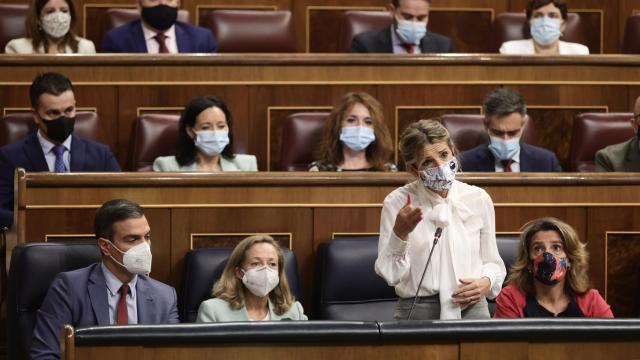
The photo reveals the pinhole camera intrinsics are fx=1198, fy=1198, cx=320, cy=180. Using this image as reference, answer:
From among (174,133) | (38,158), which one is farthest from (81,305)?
(174,133)

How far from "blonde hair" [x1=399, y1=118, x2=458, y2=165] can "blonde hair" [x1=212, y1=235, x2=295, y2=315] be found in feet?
1.00

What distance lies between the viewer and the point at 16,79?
267 centimetres

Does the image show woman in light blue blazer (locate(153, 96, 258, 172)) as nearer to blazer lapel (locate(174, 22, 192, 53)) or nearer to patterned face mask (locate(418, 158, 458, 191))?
blazer lapel (locate(174, 22, 192, 53))

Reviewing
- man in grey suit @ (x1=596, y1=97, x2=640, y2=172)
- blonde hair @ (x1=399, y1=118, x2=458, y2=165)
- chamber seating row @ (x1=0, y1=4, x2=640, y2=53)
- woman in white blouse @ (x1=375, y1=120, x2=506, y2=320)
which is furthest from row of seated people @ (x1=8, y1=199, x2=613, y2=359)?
chamber seating row @ (x1=0, y1=4, x2=640, y2=53)

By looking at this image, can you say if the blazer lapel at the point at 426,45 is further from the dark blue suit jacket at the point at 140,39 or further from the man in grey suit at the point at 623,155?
the man in grey suit at the point at 623,155

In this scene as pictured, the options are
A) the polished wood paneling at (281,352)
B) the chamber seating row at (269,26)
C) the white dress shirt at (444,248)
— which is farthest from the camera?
the chamber seating row at (269,26)

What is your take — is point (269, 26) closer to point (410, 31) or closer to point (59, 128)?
point (410, 31)

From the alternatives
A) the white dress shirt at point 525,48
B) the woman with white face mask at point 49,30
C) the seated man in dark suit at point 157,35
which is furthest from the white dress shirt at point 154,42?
the white dress shirt at point 525,48

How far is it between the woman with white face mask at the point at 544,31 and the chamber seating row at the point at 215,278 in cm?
104

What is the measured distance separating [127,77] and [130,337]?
1.53 meters

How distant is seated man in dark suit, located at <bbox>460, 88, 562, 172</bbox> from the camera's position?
2445 millimetres

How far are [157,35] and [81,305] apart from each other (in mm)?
1257

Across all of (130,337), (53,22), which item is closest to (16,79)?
(53,22)

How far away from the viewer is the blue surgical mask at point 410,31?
2.95 meters
